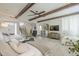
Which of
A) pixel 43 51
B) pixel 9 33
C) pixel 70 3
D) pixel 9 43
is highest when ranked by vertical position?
pixel 70 3

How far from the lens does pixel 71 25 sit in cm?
223

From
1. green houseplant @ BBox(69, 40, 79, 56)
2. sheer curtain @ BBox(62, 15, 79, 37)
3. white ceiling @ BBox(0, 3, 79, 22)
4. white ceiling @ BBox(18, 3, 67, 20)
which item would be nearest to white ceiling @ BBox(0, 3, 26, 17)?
white ceiling @ BBox(0, 3, 79, 22)

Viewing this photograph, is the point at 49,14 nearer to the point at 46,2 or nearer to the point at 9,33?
the point at 46,2

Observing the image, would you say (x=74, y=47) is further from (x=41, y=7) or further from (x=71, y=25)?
(x=41, y=7)

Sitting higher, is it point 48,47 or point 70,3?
point 70,3

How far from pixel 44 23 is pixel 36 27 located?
0.47 ft

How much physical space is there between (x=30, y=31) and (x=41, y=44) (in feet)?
Answer: 0.90

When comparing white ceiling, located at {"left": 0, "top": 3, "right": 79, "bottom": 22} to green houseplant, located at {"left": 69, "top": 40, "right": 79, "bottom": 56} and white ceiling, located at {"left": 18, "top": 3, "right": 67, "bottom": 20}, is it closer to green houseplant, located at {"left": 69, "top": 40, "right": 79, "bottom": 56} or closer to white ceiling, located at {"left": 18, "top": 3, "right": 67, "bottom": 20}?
white ceiling, located at {"left": 18, "top": 3, "right": 67, "bottom": 20}

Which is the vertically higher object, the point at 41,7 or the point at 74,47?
the point at 41,7

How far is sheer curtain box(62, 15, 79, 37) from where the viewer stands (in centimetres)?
222

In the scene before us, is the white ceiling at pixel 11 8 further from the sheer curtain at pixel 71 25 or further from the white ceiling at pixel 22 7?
the sheer curtain at pixel 71 25

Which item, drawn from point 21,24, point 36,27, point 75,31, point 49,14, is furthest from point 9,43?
point 75,31

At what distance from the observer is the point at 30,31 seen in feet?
7.52

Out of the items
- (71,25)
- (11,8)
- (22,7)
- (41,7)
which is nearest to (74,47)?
(71,25)
